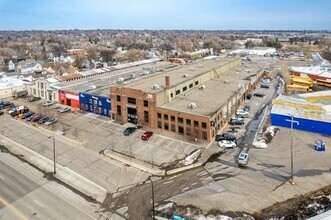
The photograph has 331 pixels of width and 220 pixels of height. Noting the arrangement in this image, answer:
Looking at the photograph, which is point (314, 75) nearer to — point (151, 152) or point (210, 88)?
point (210, 88)

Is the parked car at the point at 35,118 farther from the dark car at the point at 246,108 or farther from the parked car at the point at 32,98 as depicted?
the dark car at the point at 246,108

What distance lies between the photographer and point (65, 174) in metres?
42.3

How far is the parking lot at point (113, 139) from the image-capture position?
4751 centimetres

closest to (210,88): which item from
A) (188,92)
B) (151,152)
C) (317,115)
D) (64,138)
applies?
(188,92)

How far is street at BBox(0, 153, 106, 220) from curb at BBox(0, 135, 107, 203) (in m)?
1.29

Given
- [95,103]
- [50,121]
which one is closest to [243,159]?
[95,103]

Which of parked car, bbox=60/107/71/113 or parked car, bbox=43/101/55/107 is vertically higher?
parked car, bbox=43/101/55/107

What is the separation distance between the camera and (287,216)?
30922mm

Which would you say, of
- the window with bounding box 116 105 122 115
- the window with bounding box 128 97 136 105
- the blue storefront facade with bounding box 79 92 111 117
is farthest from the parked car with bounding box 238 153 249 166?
the blue storefront facade with bounding box 79 92 111 117

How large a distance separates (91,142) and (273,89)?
65395 millimetres

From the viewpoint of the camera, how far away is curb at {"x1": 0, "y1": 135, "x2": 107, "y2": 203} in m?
37.7

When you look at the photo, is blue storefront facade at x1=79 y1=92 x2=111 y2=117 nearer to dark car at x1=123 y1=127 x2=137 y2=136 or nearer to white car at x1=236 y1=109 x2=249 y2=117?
dark car at x1=123 y1=127 x2=137 y2=136

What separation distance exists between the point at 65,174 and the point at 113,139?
1354cm

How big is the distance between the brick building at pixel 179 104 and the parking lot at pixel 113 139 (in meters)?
2.86
